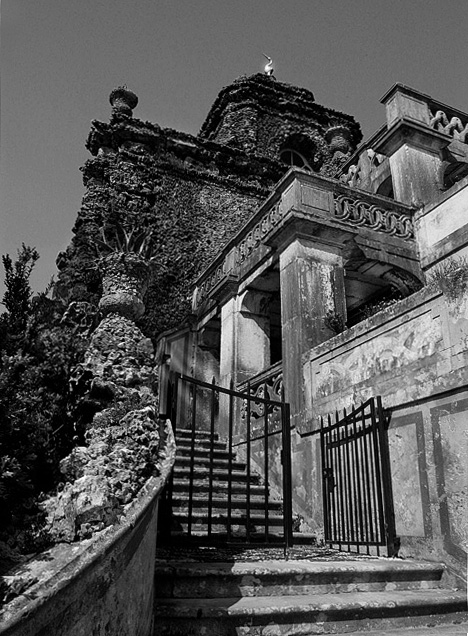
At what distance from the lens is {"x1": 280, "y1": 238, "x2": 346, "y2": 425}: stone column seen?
7867mm

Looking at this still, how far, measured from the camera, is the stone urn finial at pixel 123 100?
58.9 feet

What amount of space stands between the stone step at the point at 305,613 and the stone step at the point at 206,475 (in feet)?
10.6

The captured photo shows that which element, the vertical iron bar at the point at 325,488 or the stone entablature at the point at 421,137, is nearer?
the vertical iron bar at the point at 325,488

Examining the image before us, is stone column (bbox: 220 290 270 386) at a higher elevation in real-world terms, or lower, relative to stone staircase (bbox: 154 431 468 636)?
higher

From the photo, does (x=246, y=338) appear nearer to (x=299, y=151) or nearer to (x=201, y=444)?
(x=201, y=444)

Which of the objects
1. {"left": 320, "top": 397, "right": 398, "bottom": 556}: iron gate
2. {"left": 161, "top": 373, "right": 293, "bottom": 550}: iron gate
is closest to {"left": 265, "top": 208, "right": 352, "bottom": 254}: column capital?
{"left": 161, "top": 373, "right": 293, "bottom": 550}: iron gate

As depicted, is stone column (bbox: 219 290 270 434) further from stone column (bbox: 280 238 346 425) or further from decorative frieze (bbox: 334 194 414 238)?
decorative frieze (bbox: 334 194 414 238)

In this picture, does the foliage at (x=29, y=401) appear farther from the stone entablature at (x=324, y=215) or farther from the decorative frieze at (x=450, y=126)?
the decorative frieze at (x=450, y=126)

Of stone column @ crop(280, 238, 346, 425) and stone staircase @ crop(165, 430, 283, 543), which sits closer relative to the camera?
stone staircase @ crop(165, 430, 283, 543)

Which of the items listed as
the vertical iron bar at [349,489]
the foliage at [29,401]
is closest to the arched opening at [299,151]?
the vertical iron bar at [349,489]

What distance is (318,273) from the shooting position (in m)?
8.46

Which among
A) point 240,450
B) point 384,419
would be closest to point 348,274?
Answer: point 240,450

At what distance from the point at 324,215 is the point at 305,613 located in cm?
631

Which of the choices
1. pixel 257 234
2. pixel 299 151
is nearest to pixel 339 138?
pixel 299 151
